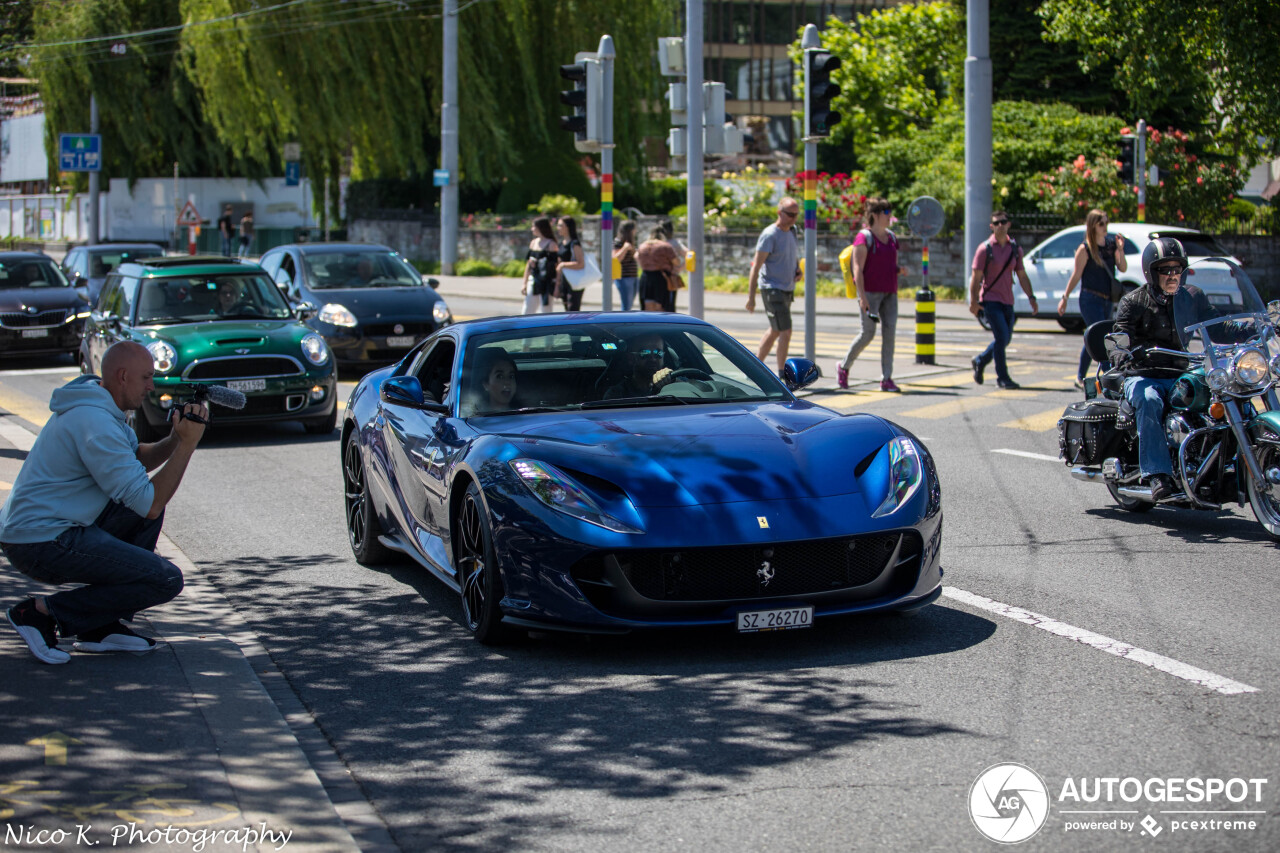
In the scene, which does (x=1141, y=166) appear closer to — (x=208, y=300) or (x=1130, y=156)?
(x=1130, y=156)

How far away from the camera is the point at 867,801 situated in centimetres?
439

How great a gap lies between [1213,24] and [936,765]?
78.7 ft

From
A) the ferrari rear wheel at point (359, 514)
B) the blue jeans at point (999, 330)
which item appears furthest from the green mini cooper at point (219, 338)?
the blue jeans at point (999, 330)

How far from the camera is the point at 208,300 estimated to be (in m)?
14.9

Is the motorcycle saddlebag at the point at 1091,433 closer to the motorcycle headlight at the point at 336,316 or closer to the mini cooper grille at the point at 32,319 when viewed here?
the motorcycle headlight at the point at 336,316

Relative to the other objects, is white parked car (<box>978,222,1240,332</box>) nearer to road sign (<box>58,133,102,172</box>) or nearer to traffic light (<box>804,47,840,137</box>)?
traffic light (<box>804,47,840,137</box>)

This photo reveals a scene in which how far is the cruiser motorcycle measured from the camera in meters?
8.07

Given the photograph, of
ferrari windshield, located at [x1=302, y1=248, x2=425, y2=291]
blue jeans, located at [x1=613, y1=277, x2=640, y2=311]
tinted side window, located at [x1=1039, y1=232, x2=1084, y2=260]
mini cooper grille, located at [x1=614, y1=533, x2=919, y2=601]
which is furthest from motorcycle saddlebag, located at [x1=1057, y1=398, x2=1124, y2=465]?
tinted side window, located at [x1=1039, y1=232, x2=1084, y2=260]

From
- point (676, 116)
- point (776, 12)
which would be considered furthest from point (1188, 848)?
point (776, 12)

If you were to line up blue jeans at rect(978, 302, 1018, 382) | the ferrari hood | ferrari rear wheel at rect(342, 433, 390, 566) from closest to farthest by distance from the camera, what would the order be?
1. the ferrari hood
2. ferrari rear wheel at rect(342, 433, 390, 566)
3. blue jeans at rect(978, 302, 1018, 382)

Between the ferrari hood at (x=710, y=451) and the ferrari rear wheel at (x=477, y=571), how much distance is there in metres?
0.36

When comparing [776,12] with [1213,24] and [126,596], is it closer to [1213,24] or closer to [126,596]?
[1213,24]

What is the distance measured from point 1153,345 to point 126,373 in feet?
19.7

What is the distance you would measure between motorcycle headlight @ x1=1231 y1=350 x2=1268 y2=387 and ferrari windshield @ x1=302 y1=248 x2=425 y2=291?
13.1 m
